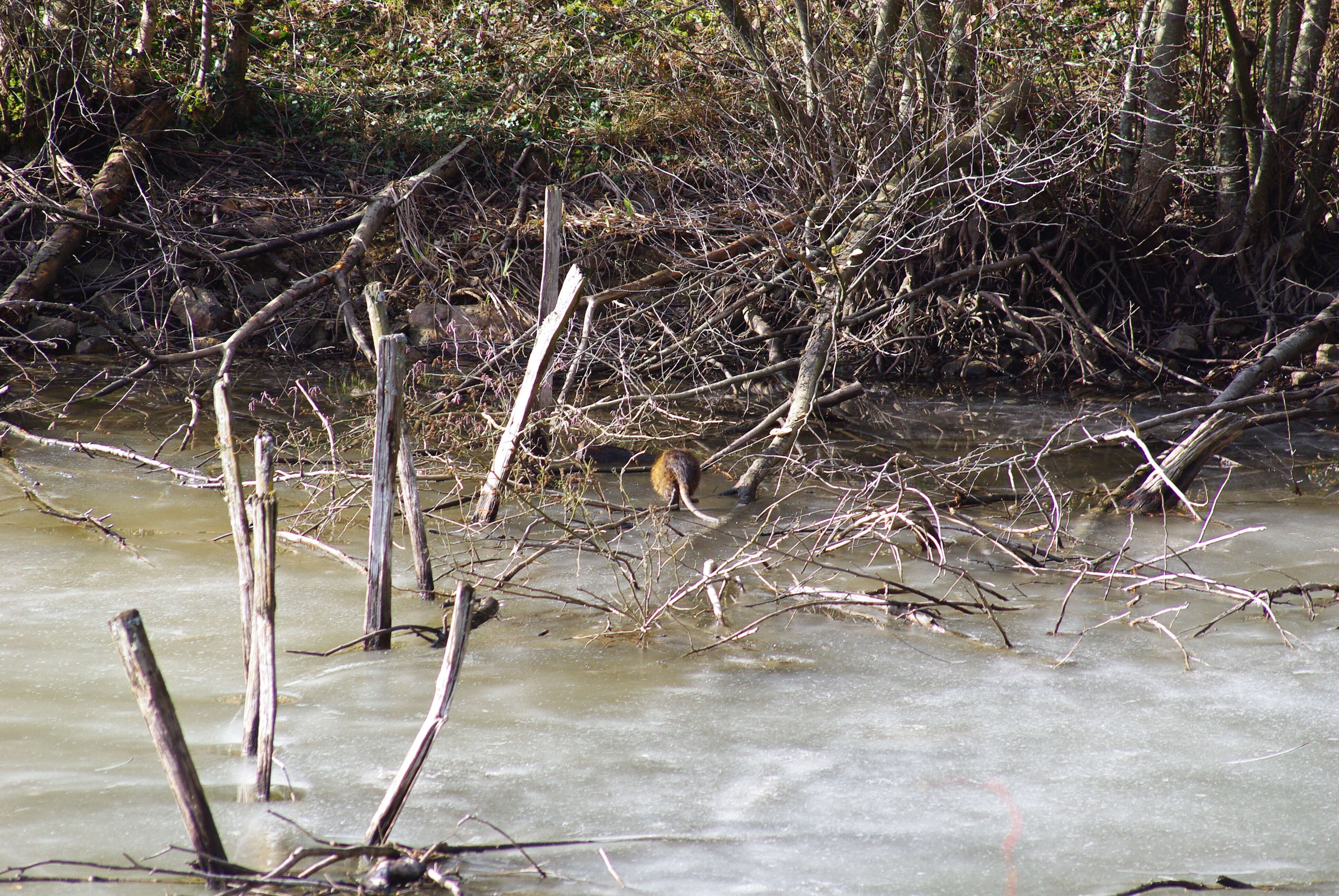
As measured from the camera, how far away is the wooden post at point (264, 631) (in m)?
2.29

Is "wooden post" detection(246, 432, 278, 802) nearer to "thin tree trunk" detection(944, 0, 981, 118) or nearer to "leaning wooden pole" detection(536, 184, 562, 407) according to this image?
"leaning wooden pole" detection(536, 184, 562, 407)

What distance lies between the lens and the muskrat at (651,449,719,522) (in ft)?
16.8

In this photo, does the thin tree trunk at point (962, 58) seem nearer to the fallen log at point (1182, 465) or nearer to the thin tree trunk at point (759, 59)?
the thin tree trunk at point (759, 59)

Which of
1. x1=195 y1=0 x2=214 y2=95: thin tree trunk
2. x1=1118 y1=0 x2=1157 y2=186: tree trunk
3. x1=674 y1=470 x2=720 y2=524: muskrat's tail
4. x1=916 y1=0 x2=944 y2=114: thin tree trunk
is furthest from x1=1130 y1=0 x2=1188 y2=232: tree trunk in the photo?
x1=195 y1=0 x2=214 y2=95: thin tree trunk

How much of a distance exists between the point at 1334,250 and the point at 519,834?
924 centimetres

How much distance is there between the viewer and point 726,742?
9.53ft

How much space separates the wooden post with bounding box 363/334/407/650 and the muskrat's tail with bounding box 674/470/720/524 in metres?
1.72

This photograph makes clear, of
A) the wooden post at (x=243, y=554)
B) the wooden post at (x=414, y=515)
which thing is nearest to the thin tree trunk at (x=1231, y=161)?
the wooden post at (x=414, y=515)

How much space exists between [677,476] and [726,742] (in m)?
2.31

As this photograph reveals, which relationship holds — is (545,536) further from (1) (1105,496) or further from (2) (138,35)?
(2) (138,35)

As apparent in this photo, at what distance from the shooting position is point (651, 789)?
2.64 metres

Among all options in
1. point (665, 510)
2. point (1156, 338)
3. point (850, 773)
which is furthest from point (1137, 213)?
point (850, 773)

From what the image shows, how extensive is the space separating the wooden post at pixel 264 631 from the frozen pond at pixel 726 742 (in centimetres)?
15

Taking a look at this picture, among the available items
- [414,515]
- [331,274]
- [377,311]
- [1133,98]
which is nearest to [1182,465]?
[414,515]
